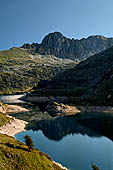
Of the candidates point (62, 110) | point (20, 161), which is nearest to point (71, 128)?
point (62, 110)

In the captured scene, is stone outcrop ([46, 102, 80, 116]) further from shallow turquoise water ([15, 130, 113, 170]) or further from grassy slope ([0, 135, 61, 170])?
grassy slope ([0, 135, 61, 170])

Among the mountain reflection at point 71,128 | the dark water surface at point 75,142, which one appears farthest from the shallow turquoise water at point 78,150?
the mountain reflection at point 71,128

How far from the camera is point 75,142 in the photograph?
8562cm

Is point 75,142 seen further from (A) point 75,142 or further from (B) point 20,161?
(B) point 20,161

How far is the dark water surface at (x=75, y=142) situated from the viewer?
6022cm

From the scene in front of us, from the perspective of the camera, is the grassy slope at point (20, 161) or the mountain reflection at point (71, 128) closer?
the grassy slope at point (20, 161)

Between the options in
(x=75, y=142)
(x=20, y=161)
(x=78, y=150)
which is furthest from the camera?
(x=75, y=142)

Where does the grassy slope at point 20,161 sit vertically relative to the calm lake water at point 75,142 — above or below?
above

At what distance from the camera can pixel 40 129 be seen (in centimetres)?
11125

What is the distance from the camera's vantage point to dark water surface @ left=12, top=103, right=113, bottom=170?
198 feet

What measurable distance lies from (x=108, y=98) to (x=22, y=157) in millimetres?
151427

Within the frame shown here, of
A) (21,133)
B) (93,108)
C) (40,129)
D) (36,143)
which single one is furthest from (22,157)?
(93,108)

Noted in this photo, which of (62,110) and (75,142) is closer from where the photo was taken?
(75,142)

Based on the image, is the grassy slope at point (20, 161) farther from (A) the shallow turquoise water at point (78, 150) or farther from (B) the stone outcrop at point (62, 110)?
(B) the stone outcrop at point (62, 110)
